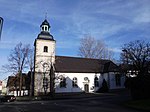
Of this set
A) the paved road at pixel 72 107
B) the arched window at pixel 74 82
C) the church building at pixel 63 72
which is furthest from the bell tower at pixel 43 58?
the paved road at pixel 72 107

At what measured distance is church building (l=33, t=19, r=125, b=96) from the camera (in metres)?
55.3

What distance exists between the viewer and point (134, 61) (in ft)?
149

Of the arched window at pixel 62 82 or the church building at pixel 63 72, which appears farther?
the arched window at pixel 62 82

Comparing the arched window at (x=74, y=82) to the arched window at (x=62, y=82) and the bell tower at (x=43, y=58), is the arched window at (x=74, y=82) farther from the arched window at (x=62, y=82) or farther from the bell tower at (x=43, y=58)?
the bell tower at (x=43, y=58)

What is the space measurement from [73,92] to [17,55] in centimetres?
1798

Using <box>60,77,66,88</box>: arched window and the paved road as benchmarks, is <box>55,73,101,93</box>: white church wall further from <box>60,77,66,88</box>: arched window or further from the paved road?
the paved road

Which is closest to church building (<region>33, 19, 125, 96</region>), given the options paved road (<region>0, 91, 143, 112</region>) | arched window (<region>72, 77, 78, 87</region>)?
arched window (<region>72, 77, 78, 87</region>)

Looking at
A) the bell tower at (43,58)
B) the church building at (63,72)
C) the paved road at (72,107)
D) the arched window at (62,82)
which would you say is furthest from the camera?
the arched window at (62,82)

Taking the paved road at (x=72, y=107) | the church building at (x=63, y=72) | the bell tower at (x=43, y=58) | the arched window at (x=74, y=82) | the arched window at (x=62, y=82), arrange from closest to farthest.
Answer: the paved road at (x=72, y=107), the bell tower at (x=43, y=58), the church building at (x=63, y=72), the arched window at (x=62, y=82), the arched window at (x=74, y=82)

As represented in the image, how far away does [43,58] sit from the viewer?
2250 inches

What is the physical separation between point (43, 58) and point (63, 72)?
6573mm

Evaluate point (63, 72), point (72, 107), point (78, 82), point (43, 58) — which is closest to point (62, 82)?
point (63, 72)

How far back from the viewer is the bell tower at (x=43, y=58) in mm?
55156

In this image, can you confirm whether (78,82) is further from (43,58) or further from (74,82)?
(43,58)
